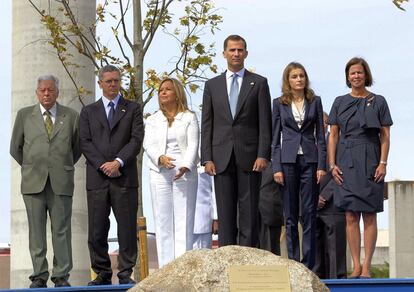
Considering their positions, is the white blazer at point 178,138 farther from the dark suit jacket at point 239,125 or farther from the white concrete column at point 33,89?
the white concrete column at point 33,89

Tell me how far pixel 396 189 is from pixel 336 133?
36.8 feet

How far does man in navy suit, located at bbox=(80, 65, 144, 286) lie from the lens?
36.4 ft

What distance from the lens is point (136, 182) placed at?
445 inches

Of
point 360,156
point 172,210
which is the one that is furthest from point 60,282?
point 360,156

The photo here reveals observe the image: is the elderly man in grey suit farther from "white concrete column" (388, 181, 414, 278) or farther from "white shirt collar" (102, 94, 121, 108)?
"white concrete column" (388, 181, 414, 278)

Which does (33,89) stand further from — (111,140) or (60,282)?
(60,282)

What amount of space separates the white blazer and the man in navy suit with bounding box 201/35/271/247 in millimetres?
280

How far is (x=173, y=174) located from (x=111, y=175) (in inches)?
25.3

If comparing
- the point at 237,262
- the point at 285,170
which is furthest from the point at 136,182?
the point at 237,262

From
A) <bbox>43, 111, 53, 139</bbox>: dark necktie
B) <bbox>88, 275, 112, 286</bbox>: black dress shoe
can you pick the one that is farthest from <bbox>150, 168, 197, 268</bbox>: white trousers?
<bbox>43, 111, 53, 139</bbox>: dark necktie

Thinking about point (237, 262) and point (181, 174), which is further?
point (181, 174)

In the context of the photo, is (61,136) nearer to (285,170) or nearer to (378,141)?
(285,170)

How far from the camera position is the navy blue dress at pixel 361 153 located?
10992 mm

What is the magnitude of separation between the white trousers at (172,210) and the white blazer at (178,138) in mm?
121
